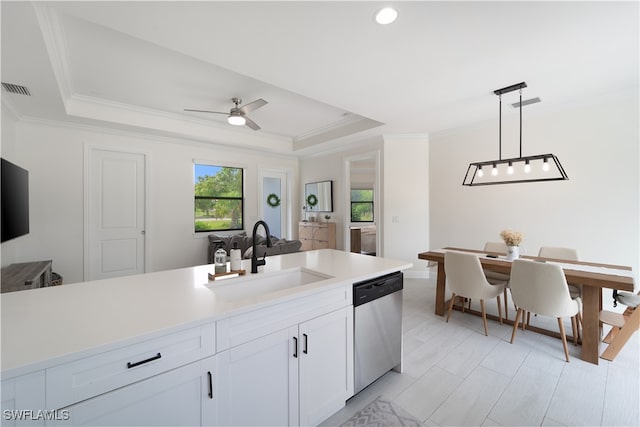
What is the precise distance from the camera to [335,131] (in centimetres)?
496

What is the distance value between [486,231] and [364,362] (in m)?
3.36

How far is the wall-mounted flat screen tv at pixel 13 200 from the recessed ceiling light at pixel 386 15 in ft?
11.4

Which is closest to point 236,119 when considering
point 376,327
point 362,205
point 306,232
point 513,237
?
point 376,327

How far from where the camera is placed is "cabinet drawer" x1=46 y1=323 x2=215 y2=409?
0.84 metres

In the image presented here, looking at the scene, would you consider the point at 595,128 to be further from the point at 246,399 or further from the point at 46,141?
the point at 46,141


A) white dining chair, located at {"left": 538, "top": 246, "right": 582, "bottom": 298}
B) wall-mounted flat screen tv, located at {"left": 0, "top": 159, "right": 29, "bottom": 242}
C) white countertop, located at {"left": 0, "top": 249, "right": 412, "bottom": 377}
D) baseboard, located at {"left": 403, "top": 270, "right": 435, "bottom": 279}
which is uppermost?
wall-mounted flat screen tv, located at {"left": 0, "top": 159, "right": 29, "bottom": 242}

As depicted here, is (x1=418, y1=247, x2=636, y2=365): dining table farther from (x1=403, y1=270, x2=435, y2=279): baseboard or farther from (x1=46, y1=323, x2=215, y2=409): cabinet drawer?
(x1=46, y1=323, x2=215, y2=409): cabinet drawer

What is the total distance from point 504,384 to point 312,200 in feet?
15.9

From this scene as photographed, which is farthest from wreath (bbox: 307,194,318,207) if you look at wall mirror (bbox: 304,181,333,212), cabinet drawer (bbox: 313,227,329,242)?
cabinet drawer (bbox: 313,227,329,242)

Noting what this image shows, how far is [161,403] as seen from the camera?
3.37 ft

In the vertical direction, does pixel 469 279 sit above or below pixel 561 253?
below

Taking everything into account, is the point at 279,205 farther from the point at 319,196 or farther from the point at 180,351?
the point at 180,351

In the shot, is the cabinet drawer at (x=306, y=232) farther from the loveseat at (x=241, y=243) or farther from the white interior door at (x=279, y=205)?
the loveseat at (x=241, y=243)

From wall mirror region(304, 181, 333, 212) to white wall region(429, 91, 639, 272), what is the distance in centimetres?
246
